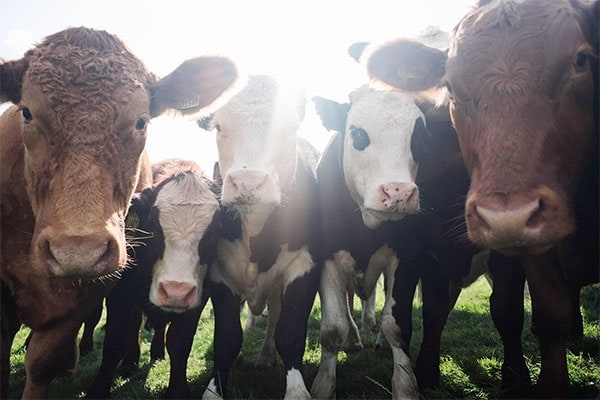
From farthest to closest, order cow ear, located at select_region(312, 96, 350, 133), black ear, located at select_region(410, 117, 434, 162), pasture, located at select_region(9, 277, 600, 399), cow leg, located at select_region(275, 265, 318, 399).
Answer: cow ear, located at select_region(312, 96, 350, 133), black ear, located at select_region(410, 117, 434, 162), cow leg, located at select_region(275, 265, 318, 399), pasture, located at select_region(9, 277, 600, 399)

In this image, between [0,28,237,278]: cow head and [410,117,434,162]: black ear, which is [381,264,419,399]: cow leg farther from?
[0,28,237,278]: cow head

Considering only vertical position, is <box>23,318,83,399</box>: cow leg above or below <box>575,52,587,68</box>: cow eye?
below

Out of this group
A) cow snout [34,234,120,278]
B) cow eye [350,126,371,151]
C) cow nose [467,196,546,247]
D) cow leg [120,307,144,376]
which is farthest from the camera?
cow leg [120,307,144,376]

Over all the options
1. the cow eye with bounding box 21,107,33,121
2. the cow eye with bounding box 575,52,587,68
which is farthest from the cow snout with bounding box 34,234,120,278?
the cow eye with bounding box 575,52,587,68

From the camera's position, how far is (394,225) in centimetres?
461

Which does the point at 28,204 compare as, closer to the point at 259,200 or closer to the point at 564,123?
the point at 259,200

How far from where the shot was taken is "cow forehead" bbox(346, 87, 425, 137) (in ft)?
13.7

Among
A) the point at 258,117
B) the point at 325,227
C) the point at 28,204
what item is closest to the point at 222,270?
the point at 325,227

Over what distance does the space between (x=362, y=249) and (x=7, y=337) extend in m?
3.09

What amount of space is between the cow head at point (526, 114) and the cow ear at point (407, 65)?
72cm

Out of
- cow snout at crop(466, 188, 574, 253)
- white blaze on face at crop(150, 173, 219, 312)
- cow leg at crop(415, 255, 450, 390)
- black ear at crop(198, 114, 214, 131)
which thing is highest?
black ear at crop(198, 114, 214, 131)

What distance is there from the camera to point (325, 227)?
475 centimetres

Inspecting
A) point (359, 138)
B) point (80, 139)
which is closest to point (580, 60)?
point (359, 138)

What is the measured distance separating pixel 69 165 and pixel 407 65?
2.49 meters
